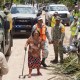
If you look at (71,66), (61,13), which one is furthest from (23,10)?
(71,66)

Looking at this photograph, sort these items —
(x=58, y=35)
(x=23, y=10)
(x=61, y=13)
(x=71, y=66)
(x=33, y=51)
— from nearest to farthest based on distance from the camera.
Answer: (x=33, y=51)
(x=71, y=66)
(x=58, y=35)
(x=23, y=10)
(x=61, y=13)

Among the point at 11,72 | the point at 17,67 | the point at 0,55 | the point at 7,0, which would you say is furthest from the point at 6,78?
the point at 7,0

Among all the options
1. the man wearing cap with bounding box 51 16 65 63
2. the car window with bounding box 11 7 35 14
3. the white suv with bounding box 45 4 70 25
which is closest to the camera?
the man wearing cap with bounding box 51 16 65 63

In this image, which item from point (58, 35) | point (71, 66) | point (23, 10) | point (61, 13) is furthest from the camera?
point (61, 13)

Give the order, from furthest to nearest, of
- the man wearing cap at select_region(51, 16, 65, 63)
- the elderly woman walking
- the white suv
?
the white suv
the man wearing cap at select_region(51, 16, 65, 63)
the elderly woman walking

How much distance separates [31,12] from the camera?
20.1 meters

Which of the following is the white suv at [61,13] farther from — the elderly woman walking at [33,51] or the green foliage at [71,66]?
the elderly woman walking at [33,51]

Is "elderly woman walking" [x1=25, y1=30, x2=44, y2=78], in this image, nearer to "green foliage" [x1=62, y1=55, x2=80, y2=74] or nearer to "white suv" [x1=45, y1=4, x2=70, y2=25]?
"green foliage" [x1=62, y1=55, x2=80, y2=74]

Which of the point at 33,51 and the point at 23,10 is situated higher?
the point at 23,10

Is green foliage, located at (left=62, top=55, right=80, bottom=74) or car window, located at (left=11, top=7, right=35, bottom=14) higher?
car window, located at (left=11, top=7, right=35, bottom=14)

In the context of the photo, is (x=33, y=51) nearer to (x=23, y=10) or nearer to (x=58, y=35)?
(x=58, y=35)

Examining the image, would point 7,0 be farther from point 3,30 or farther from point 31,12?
point 3,30

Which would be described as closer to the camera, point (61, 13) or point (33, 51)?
point (33, 51)

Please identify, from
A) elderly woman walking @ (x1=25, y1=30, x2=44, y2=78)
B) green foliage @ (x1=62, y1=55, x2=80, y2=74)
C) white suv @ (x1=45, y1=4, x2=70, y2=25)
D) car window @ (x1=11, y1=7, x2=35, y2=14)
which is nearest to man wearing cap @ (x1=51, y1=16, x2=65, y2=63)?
green foliage @ (x1=62, y1=55, x2=80, y2=74)
